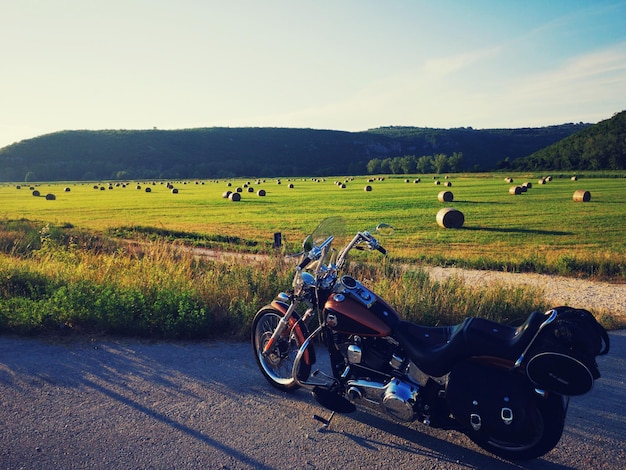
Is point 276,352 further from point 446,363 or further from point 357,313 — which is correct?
point 446,363

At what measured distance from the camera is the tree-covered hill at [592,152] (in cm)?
9491

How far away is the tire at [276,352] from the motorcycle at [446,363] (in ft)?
0.48

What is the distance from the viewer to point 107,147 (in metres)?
168

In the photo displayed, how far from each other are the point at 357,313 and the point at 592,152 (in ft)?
362

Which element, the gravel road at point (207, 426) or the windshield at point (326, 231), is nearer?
the gravel road at point (207, 426)

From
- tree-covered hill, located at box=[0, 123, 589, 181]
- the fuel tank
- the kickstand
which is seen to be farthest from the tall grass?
tree-covered hill, located at box=[0, 123, 589, 181]

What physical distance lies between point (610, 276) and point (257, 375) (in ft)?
33.1

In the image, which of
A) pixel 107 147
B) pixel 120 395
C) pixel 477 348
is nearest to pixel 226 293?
pixel 120 395

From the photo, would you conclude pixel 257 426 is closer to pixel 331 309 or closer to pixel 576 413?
pixel 331 309

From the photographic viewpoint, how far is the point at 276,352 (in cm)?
528

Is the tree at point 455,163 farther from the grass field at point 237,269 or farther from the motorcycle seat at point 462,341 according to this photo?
the motorcycle seat at point 462,341

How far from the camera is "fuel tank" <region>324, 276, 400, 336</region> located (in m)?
4.24

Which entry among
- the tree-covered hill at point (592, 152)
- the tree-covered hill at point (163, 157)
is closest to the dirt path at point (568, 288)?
the tree-covered hill at point (592, 152)

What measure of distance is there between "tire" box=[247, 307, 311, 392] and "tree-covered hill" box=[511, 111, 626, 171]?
98.8 meters
